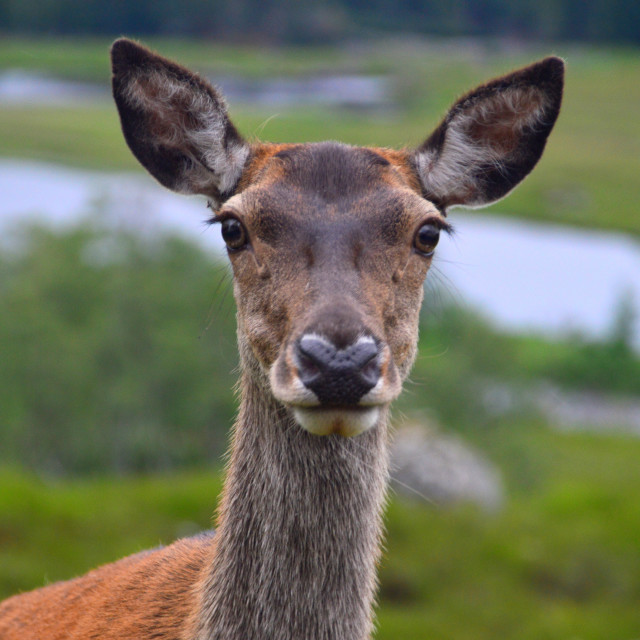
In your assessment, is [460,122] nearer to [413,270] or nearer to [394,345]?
[413,270]

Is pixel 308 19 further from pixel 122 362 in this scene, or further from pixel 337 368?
pixel 337 368

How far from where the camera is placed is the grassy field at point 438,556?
1728 centimetres

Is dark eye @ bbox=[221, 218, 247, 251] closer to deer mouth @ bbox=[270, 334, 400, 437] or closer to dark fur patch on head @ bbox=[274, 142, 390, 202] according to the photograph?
dark fur patch on head @ bbox=[274, 142, 390, 202]

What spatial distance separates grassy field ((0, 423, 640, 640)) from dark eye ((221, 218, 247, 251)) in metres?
11.4

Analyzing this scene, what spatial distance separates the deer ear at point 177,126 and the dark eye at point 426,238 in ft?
4.56

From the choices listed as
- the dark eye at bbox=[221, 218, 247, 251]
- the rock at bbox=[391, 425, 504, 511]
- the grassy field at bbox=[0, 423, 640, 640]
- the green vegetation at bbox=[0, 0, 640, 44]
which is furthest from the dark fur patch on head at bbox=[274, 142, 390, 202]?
the green vegetation at bbox=[0, 0, 640, 44]

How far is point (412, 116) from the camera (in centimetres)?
7362

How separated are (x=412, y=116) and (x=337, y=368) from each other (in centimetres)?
7185

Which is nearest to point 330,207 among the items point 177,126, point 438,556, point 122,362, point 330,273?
point 330,273

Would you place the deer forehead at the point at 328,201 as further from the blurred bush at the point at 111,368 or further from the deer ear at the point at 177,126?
the blurred bush at the point at 111,368

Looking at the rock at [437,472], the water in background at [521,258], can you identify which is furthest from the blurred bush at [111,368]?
the rock at [437,472]

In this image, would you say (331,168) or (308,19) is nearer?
(331,168)

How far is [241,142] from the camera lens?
19.8ft

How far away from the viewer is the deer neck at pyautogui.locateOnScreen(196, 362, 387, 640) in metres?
5.10
